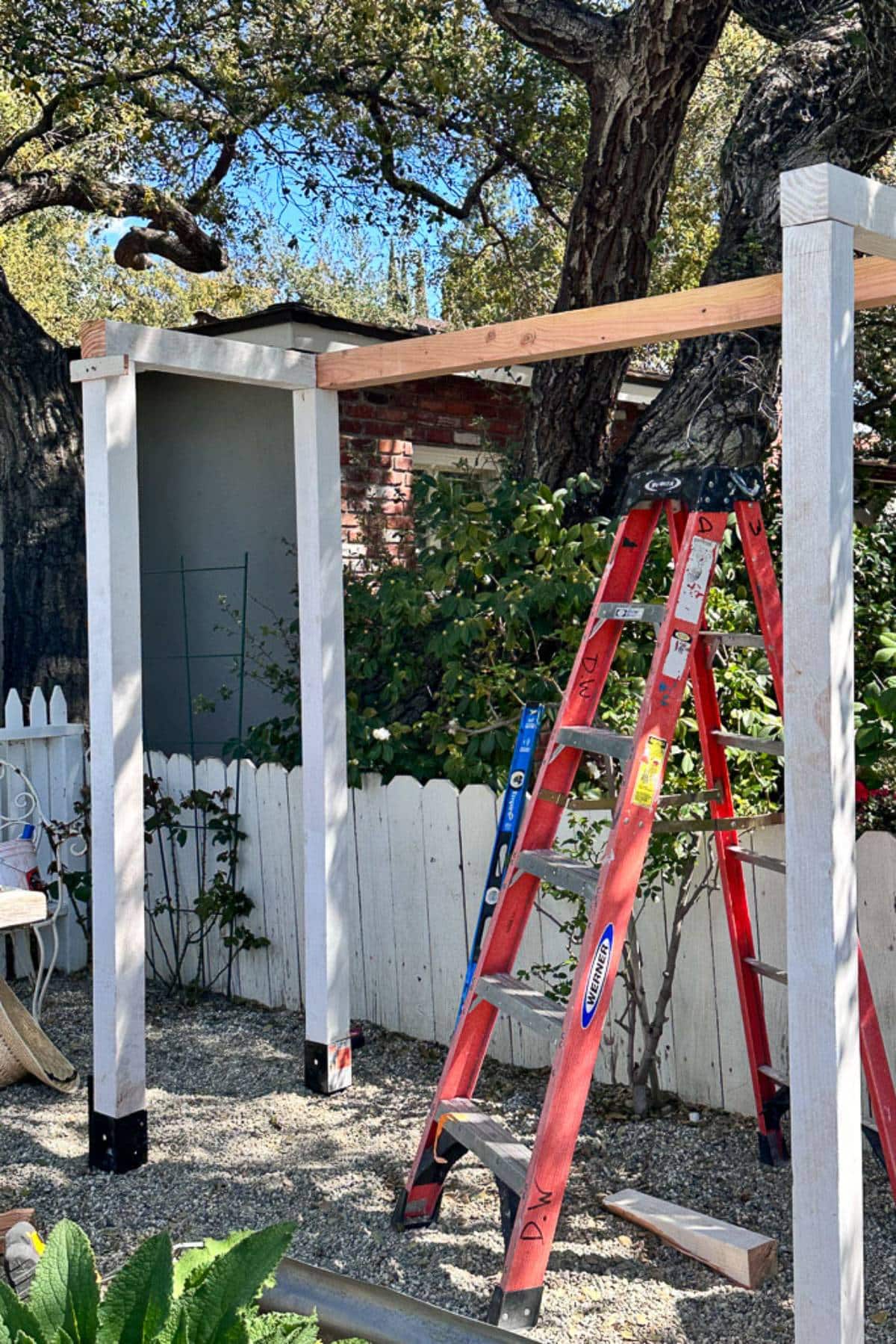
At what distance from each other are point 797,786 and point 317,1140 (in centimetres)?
241

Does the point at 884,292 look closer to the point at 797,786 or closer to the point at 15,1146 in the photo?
the point at 797,786

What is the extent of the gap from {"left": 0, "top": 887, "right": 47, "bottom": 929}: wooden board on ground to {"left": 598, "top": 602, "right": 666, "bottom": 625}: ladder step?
198 cm

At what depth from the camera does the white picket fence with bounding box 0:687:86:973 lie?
6.36 meters

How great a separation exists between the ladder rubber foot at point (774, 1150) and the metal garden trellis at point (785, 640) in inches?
53.6

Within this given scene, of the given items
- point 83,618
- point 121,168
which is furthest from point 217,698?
point 121,168

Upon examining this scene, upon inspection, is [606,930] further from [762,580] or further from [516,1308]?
[762,580]

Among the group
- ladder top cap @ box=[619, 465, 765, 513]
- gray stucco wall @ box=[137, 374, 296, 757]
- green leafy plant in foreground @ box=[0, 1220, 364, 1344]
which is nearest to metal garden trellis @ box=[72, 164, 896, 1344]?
ladder top cap @ box=[619, 465, 765, 513]

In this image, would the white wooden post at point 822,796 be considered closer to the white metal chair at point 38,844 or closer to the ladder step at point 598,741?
the ladder step at point 598,741

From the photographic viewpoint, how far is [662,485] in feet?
11.2

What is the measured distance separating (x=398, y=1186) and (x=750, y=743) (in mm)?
1637

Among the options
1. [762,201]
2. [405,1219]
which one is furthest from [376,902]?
[762,201]

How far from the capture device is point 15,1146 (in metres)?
4.27

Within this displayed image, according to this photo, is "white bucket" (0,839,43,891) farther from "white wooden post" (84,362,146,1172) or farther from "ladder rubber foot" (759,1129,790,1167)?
"ladder rubber foot" (759,1129,790,1167)

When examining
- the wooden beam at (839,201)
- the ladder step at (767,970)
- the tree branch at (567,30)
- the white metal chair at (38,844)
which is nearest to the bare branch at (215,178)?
the tree branch at (567,30)
